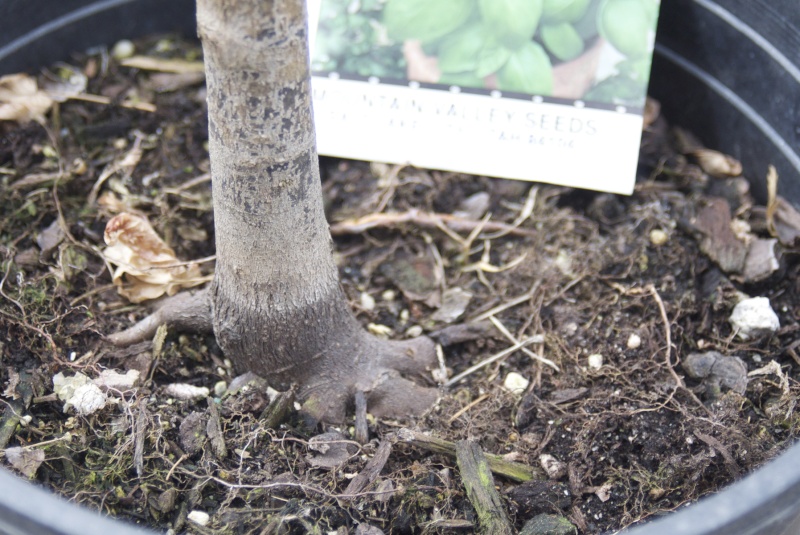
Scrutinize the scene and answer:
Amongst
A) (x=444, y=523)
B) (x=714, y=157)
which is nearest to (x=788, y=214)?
(x=714, y=157)

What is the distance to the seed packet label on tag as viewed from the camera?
1.46 m

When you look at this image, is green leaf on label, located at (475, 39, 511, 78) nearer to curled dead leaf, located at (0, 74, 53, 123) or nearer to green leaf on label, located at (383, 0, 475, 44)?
green leaf on label, located at (383, 0, 475, 44)

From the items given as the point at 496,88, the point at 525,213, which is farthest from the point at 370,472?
the point at 496,88

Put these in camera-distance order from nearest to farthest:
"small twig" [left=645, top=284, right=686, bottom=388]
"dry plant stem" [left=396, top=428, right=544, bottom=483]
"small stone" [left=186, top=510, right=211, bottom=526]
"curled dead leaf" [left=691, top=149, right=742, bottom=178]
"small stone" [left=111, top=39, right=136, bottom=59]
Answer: "small stone" [left=186, top=510, right=211, bottom=526] < "dry plant stem" [left=396, top=428, right=544, bottom=483] < "small twig" [left=645, top=284, right=686, bottom=388] < "curled dead leaf" [left=691, top=149, right=742, bottom=178] < "small stone" [left=111, top=39, right=136, bottom=59]

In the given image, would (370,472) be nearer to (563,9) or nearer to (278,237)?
(278,237)

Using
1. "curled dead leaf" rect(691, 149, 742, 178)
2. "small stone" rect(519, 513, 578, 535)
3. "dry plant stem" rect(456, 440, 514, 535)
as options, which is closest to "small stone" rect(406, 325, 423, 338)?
"dry plant stem" rect(456, 440, 514, 535)

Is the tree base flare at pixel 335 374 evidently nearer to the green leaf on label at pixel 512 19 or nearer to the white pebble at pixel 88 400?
the white pebble at pixel 88 400

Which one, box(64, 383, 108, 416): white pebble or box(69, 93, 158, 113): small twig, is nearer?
box(64, 383, 108, 416): white pebble

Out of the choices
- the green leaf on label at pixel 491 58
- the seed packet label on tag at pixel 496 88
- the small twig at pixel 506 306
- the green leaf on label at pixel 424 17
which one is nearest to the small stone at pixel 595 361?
the small twig at pixel 506 306

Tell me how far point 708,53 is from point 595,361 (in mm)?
795

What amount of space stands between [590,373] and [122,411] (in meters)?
0.75

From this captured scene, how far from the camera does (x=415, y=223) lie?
1451 mm

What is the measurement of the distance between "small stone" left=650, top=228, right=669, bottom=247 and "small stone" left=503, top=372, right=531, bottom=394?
405 millimetres

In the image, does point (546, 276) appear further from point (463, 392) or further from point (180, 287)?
point (180, 287)
